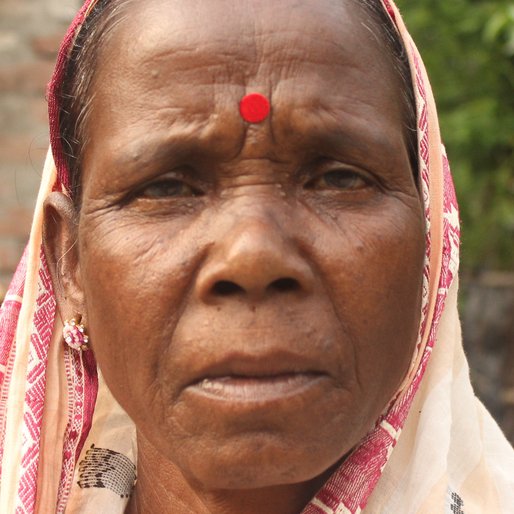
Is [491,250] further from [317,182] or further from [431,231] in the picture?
[317,182]

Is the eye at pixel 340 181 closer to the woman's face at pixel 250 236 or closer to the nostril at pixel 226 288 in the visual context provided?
the woman's face at pixel 250 236

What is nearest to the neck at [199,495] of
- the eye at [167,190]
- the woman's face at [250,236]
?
the woman's face at [250,236]

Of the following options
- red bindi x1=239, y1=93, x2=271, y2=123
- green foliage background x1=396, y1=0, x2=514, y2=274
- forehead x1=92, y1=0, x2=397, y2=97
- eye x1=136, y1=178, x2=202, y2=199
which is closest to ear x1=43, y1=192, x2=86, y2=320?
eye x1=136, y1=178, x2=202, y2=199

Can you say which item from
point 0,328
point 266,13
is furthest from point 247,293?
point 0,328

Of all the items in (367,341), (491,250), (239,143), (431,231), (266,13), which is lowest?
(491,250)

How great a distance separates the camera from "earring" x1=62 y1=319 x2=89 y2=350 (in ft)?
8.15

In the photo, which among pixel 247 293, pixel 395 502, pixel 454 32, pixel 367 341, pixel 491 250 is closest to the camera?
pixel 247 293

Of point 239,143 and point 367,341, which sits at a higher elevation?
point 239,143

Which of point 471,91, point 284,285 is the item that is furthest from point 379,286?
point 471,91

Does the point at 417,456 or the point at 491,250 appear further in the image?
the point at 491,250

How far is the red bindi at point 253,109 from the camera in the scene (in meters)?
2.06

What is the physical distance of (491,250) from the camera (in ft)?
17.8

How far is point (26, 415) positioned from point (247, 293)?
876 mm

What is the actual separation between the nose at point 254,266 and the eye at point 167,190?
19 cm
